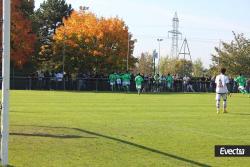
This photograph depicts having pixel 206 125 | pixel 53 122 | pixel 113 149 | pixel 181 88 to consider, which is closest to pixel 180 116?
pixel 206 125

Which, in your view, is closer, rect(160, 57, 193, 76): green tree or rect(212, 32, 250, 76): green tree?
rect(212, 32, 250, 76): green tree

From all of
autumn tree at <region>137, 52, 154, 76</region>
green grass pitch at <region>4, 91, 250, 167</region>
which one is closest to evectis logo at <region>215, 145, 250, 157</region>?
green grass pitch at <region>4, 91, 250, 167</region>

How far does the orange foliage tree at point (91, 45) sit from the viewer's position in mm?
68062

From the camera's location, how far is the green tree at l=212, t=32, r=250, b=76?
3430 inches

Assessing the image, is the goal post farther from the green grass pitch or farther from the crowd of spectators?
the crowd of spectators

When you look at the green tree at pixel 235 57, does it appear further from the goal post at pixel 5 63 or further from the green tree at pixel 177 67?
the goal post at pixel 5 63

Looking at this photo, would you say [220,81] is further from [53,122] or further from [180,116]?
[53,122]

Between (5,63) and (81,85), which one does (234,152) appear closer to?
(5,63)

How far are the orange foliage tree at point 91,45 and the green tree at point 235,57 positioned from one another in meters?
21.2

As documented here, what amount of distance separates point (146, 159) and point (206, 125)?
7.76m

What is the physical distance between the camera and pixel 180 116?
2261 cm

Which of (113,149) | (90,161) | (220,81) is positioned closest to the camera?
(90,161)

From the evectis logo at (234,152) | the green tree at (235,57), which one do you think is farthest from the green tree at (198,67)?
the evectis logo at (234,152)

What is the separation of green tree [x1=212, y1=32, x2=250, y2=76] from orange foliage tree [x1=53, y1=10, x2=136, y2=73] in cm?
2122
